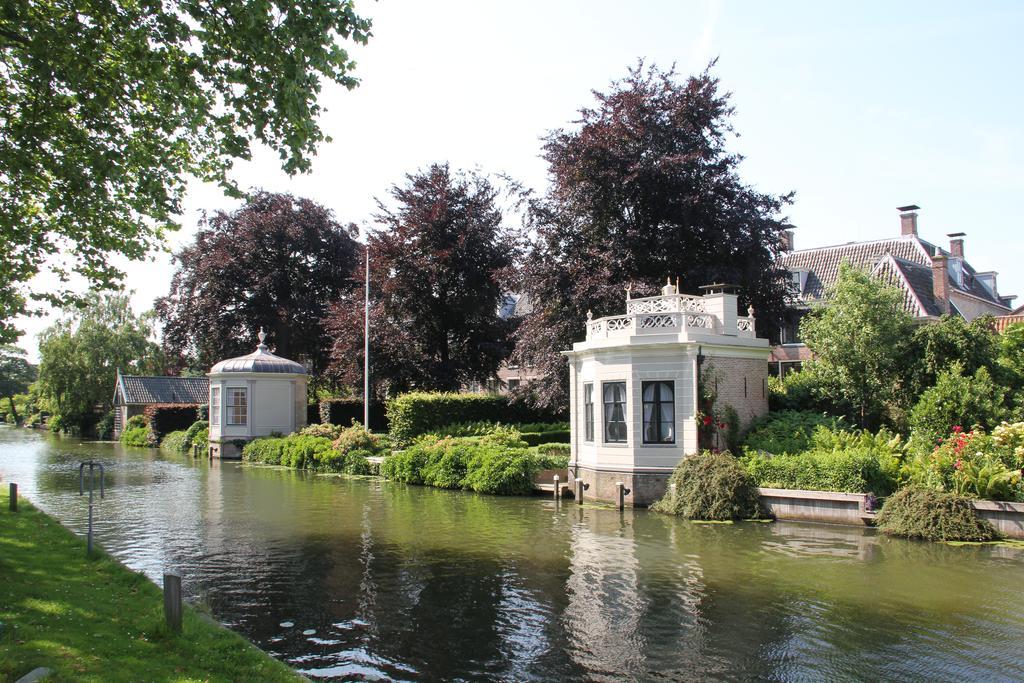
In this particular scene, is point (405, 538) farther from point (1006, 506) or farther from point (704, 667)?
point (1006, 506)

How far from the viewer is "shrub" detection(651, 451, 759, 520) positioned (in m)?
18.4

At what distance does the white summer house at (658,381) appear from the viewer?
20.4 m

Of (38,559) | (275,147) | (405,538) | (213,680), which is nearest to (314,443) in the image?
(405,538)

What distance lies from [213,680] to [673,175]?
79.6 feet

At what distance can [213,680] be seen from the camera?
7.27 m

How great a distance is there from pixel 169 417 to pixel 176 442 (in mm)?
5165

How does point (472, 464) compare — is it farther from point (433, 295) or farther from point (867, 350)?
point (433, 295)

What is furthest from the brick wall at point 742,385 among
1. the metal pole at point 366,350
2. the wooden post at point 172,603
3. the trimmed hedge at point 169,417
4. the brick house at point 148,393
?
the brick house at point 148,393

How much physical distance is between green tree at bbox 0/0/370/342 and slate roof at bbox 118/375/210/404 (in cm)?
4173

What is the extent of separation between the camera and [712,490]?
60.8ft

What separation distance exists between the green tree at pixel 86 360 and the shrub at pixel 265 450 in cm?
2628

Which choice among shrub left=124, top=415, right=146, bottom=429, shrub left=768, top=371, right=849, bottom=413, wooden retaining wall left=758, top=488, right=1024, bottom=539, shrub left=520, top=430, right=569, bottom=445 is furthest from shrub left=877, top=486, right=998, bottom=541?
shrub left=124, top=415, right=146, bottom=429

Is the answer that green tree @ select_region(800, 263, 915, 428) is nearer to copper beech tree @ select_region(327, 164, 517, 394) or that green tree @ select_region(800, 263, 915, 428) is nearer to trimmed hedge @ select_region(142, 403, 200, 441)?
copper beech tree @ select_region(327, 164, 517, 394)

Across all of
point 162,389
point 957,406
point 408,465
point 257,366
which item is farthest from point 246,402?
point 957,406
